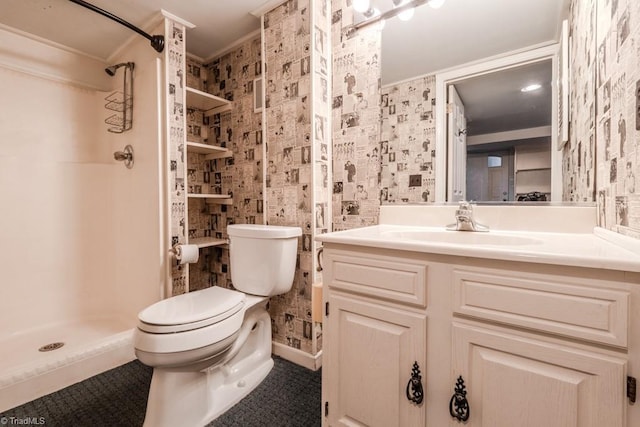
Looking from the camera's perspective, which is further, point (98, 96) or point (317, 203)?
point (98, 96)

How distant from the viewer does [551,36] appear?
1180mm

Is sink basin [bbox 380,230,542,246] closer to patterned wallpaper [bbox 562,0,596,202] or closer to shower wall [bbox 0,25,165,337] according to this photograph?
patterned wallpaper [bbox 562,0,596,202]

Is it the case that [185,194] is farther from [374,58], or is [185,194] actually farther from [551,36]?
[551,36]

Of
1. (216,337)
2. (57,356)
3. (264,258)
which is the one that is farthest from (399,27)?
(57,356)

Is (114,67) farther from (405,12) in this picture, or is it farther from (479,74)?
(479,74)

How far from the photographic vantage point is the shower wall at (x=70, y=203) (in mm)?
1887

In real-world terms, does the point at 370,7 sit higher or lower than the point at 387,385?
higher

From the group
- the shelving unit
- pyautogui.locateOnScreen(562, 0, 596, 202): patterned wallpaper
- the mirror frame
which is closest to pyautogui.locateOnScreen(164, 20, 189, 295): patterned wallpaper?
the shelving unit

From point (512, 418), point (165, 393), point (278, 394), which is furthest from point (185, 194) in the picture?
point (512, 418)

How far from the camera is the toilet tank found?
1.56 m

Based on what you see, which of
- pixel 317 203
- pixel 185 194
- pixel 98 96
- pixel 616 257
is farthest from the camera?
pixel 98 96

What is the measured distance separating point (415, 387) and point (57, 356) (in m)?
1.79

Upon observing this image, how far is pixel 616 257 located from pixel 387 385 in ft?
2.33

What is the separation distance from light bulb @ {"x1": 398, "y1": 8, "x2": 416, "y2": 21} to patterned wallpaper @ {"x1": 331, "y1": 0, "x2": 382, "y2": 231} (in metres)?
0.13
